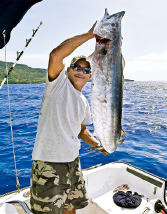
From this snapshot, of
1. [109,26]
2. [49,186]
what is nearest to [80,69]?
[109,26]

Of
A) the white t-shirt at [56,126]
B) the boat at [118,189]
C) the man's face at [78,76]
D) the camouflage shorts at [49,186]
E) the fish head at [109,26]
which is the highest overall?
the fish head at [109,26]

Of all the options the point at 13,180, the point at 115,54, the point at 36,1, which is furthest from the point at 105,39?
the point at 13,180

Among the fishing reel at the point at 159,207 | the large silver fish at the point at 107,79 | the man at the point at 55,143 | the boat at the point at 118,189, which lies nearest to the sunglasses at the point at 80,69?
the man at the point at 55,143

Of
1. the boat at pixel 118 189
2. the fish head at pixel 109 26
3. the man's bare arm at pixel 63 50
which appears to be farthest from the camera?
the boat at pixel 118 189

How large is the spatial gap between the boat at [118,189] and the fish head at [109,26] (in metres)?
3.36

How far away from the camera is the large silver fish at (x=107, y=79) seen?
6.09ft

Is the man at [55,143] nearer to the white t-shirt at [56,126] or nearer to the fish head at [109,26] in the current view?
the white t-shirt at [56,126]

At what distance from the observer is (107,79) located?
6.49 feet

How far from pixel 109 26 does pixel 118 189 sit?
4572 millimetres

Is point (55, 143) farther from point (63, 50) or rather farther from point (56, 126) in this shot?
point (63, 50)

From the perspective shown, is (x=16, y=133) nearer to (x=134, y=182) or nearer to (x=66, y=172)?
(x=134, y=182)

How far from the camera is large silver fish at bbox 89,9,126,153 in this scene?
186cm

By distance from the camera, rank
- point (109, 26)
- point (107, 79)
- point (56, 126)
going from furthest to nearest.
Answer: point (56, 126) → point (107, 79) → point (109, 26)

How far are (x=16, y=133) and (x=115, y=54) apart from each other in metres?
12.8
